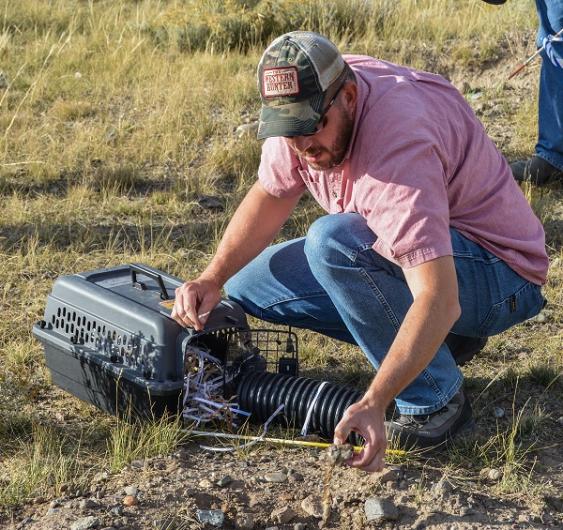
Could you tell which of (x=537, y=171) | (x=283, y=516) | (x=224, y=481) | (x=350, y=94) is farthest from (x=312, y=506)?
(x=537, y=171)

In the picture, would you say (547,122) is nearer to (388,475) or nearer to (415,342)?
(388,475)

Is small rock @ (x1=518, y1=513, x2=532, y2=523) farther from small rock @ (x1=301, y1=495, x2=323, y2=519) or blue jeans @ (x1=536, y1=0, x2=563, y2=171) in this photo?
blue jeans @ (x1=536, y1=0, x2=563, y2=171)

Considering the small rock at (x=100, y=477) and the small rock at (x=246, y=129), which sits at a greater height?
the small rock at (x=246, y=129)

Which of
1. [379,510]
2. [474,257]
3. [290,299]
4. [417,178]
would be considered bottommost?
[379,510]

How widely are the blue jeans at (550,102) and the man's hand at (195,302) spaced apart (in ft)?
10.3

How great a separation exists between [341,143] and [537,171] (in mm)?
3185

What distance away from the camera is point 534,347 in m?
4.52

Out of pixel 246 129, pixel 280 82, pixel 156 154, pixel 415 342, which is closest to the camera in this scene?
pixel 415 342

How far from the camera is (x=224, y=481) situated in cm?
344

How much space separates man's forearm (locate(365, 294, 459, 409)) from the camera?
2.93 meters

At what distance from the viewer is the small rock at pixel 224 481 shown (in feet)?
11.3

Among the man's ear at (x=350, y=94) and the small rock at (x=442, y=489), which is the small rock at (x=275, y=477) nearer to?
the small rock at (x=442, y=489)

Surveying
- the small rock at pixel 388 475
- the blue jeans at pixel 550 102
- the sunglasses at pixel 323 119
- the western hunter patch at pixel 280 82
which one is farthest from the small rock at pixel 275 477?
the blue jeans at pixel 550 102

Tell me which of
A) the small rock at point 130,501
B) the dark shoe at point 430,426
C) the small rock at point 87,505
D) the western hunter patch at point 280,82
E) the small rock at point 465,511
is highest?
the western hunter patch at point 280,82
